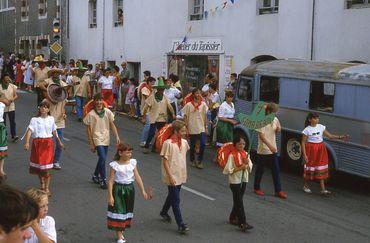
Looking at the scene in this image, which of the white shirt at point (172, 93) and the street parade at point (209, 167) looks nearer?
the street parade at point (209, 167)

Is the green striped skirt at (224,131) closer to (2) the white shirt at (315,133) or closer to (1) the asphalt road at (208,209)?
(1) the asphalt road at (208,209)

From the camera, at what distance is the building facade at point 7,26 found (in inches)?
1571

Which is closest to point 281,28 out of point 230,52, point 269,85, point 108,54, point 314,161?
point 230,52

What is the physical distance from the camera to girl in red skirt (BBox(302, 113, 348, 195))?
10492 millimetres

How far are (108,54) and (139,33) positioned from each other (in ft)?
10.6

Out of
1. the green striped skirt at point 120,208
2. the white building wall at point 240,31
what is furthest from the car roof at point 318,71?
the green striped skirt at point 120,208

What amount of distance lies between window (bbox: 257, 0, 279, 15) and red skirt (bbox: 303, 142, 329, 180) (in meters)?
7.96

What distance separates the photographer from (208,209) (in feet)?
29.8

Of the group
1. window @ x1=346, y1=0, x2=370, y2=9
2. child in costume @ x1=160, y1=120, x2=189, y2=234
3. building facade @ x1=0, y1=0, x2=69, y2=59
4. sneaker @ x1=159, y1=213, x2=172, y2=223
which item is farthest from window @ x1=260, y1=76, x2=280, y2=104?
building facade @ x1=0, y1=0, x2=69, y2=59

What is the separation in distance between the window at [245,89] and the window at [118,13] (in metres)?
13.9

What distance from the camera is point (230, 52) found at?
63.3 ft

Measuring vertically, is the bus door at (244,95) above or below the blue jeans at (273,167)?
above

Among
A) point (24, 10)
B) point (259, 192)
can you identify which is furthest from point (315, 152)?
point (24, 10)

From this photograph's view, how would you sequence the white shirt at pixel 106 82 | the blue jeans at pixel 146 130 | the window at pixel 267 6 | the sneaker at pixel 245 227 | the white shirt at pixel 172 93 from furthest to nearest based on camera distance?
the white shirt at pixel 106 82 < the window at pixel 267 6 < the white shirt at pixel 172 93 < the blue jeans at pixel 146 130 < the sneaker at pixel 245 227
